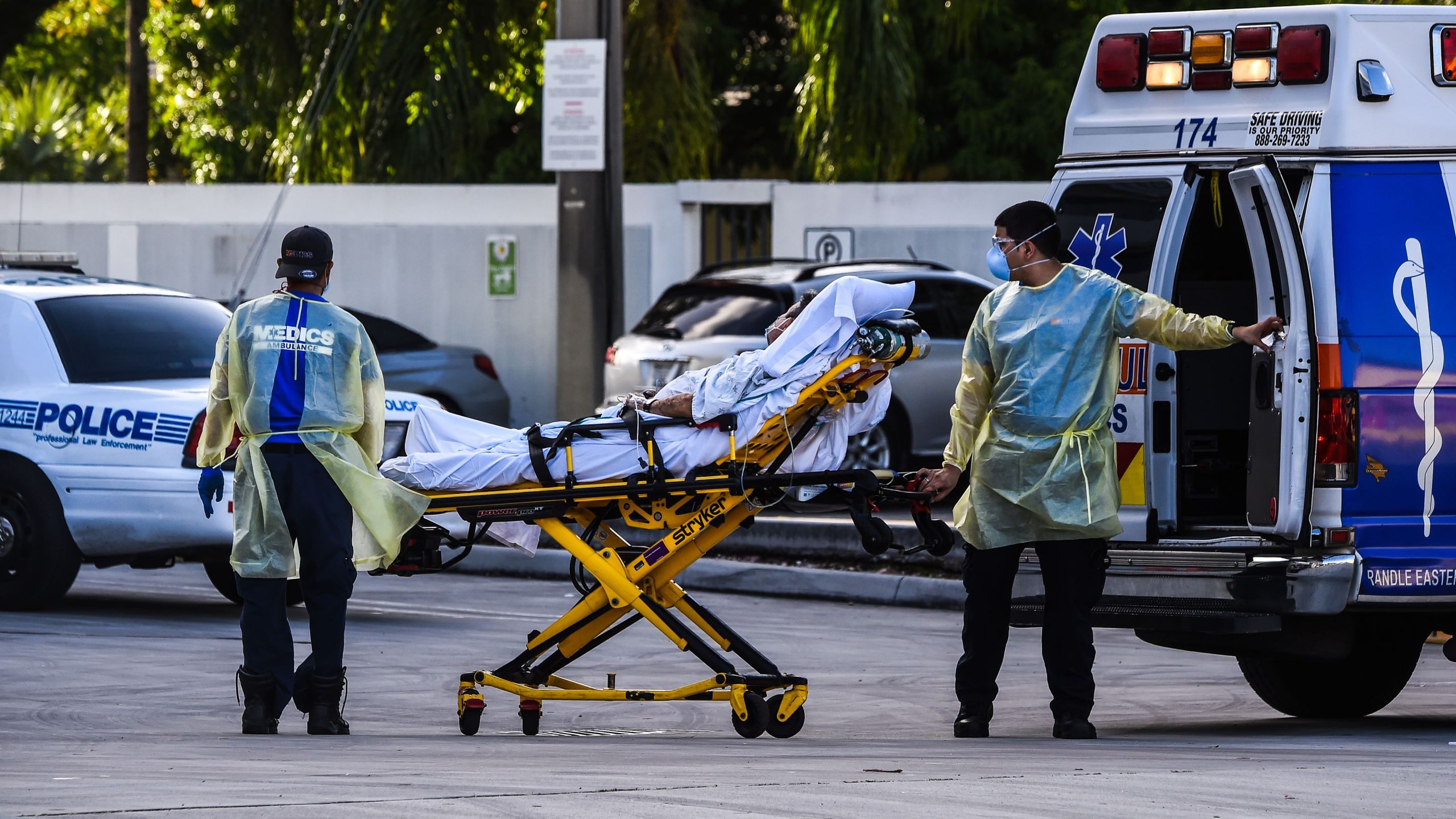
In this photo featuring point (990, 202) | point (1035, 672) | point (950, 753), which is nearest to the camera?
point (950, 753)

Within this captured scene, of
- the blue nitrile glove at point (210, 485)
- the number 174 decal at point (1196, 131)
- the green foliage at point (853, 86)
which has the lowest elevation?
the blue nitrile glove at point (210, 485)

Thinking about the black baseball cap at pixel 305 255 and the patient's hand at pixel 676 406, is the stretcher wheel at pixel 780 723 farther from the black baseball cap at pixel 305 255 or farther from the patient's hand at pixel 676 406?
the black baseball cap at pixel 305 255

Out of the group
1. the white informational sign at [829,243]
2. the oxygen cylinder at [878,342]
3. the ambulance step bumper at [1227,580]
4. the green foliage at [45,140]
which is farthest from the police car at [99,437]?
the green foliage at [45,140]

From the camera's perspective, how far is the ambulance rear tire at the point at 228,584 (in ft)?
34.7

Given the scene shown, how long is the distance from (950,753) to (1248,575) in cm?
125

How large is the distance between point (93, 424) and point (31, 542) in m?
0.68

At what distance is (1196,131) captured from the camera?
737cm

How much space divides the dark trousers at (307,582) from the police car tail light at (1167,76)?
3.16 metres

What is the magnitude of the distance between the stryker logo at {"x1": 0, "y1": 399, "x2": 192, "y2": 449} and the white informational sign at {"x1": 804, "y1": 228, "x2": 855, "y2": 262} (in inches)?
388

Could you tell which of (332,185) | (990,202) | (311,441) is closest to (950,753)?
(311,441)

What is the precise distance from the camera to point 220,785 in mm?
5383

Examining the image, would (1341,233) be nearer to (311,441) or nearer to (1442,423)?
(1442,423)

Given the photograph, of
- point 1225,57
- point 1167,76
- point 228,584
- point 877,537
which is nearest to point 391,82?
point 228,584

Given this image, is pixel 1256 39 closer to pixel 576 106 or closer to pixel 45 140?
pixel 576 106
